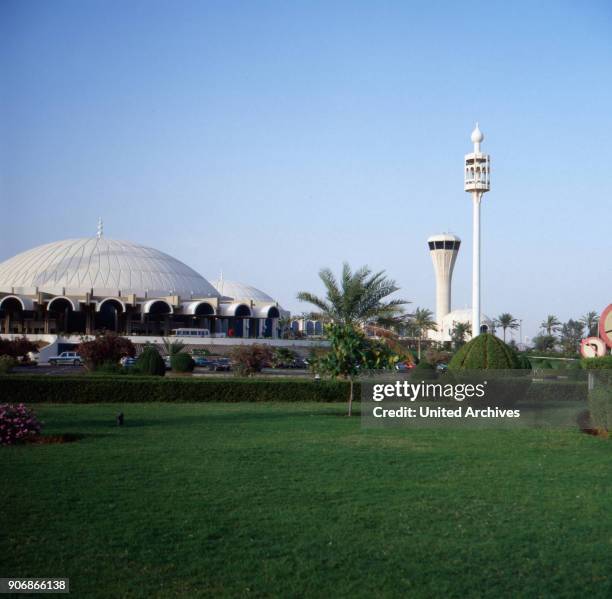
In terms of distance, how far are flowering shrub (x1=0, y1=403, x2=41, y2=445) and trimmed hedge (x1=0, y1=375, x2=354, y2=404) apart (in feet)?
31.0

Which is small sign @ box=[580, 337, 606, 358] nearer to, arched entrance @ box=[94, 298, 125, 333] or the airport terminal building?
the airport terminal building

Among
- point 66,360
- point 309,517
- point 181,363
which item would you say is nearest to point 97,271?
point 66,360

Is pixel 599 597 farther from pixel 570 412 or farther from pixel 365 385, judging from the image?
pixel 365 385

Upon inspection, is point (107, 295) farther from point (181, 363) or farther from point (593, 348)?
point (593, 348)

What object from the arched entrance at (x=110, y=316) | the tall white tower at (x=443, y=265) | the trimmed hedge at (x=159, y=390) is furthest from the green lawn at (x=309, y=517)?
the tall white tower at (x=443, y=265)

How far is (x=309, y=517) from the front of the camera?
27.3ft

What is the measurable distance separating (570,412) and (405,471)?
34.0 ft

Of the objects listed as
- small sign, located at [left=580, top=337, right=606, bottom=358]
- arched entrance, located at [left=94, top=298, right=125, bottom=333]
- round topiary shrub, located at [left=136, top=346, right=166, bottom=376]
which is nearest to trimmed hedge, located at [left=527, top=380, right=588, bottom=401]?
small sign, located at [left=580, top=337, right=606, bottom=358]

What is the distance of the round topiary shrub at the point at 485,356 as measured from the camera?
2298 centimetres

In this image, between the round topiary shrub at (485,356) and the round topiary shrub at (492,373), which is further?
the round topiary shrub at (485,356)

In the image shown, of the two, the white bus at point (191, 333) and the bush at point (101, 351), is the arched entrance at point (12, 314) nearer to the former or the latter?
the white bus at point (191, 333)

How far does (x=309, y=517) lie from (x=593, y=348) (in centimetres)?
1234

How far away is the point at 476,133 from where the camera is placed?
54.0m

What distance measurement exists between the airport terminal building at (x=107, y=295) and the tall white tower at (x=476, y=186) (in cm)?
2304
